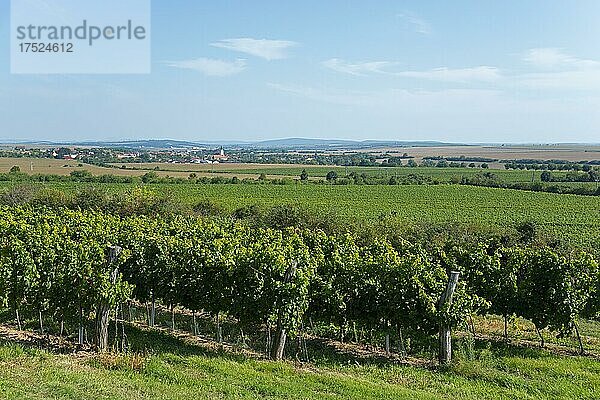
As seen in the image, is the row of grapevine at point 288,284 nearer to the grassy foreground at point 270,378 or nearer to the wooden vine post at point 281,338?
the wooden vine post at point 281,338

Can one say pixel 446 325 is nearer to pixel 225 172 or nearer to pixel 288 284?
pixel 288 284

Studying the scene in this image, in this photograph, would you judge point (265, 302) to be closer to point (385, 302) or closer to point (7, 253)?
point (385, 302)

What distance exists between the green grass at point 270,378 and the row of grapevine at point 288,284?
4.79 feet

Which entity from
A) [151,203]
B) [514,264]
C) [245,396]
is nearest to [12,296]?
[245,396]

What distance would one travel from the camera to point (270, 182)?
8819 centimetres

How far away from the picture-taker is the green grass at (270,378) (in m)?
10.0

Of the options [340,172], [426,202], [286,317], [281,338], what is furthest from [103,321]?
[340,172]

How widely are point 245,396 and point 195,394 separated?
932mm

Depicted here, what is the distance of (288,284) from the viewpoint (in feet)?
43.9

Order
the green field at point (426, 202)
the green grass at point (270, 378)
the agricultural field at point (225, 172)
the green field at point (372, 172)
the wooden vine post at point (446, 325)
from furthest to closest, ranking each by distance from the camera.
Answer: the green field at point (372, 172), the agricultural field at point (225, 172), the green field at point (426, 202), the wooden vine post at point (446, 325), the green grass at point (270, 378)

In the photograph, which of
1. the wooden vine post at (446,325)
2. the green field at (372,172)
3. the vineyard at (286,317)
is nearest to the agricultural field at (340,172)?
the green field at (372,172)

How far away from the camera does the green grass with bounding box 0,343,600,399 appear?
1000 centimetres

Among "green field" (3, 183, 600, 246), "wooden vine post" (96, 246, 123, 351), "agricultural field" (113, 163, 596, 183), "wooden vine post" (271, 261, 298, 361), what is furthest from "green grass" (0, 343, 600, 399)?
"agricultural field" (113, 163, 596, 183)

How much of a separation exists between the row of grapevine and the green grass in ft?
4.79
